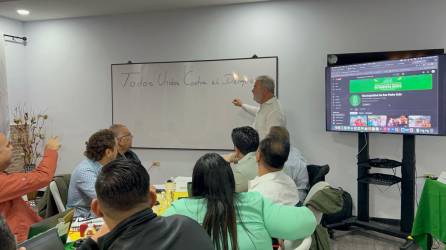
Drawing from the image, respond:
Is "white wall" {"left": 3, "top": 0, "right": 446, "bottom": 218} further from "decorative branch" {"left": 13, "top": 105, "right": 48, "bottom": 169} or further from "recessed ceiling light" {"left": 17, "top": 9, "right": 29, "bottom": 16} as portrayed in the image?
"recessed ceiling light" {"left": 17, "top": 9, "right": 29, "bottom": 16}

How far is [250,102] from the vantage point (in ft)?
14.9

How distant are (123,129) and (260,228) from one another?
199 cm

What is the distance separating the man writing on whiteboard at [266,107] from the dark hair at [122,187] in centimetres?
297

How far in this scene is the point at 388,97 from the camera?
3525 millimetres

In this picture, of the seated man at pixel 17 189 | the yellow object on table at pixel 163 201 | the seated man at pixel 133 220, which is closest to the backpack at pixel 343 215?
the yellow object on table at pixel 163 201

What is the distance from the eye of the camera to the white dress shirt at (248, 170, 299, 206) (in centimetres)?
200

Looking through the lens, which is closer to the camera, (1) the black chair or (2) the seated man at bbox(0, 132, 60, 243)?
(2) the seated man at bbox(0, 132, 60, 243)

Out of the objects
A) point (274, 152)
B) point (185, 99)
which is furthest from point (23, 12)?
point (274, 152)

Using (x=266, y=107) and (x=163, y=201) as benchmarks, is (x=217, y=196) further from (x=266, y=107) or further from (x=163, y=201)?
(x=266, y=107)

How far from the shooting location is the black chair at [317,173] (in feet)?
11.7

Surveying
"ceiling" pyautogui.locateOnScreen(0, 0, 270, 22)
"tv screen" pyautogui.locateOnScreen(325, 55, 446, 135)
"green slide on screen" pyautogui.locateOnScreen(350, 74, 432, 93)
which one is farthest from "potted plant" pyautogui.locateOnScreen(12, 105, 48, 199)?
"green slide on screen" pyautogui.locateOnScreen(350, 74, 432, 93)

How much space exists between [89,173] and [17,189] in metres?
0.64

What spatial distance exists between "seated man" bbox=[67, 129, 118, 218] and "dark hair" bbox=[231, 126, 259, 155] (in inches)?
37.5

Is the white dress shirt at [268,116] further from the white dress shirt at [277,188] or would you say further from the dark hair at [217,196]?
the dark hair at [217,196]
